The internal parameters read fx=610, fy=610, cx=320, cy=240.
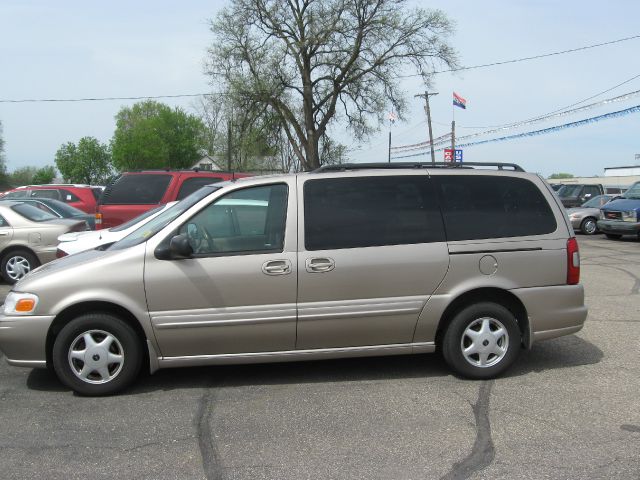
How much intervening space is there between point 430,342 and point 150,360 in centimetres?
226

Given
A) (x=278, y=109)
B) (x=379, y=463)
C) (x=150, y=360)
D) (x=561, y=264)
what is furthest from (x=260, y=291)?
(x=278, y=109)

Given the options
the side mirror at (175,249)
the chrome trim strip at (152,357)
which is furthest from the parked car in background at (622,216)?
the chrome trim strip at (152,357)

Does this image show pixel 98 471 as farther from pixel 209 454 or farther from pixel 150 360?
pixel 150 360

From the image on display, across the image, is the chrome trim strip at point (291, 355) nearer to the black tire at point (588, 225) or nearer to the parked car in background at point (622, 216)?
the parked car in background at point (622, 216)

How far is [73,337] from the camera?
4664mm

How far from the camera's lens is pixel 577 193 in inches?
1031

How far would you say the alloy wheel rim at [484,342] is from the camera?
16.5 ft

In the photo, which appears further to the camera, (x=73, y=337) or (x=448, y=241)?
(x=448, y=241)

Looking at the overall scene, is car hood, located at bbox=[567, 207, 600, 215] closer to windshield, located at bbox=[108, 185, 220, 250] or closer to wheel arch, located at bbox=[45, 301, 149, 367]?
windshield, located at bbox=[108, 185, 220, 250]

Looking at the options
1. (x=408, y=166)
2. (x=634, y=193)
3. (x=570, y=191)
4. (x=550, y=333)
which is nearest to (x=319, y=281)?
(x=408, y=166)

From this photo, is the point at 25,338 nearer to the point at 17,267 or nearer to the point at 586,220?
the point at 17,267

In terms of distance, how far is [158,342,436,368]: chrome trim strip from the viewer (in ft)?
15.7

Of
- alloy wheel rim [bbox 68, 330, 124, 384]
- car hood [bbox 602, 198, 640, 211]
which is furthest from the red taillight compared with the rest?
car hood [bbox 602, 198, 640, 211]

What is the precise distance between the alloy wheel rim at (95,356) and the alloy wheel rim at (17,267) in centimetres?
587
